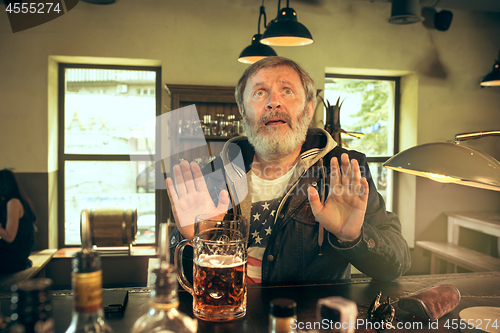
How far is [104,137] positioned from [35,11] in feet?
4.53

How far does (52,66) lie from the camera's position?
3.77 m

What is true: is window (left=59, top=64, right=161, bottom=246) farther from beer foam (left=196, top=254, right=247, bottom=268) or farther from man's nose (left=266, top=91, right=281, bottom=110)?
beer foam (left=196, top=254, right=247, bottom=268)

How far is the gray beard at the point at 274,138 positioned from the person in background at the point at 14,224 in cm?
237

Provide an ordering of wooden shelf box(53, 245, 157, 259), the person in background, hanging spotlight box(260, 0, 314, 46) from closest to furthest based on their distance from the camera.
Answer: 1. hanging spotlight box(260, 0, 314, 46)
2. the person in background
3. wooden shelf box(53, 245, 157, 259)

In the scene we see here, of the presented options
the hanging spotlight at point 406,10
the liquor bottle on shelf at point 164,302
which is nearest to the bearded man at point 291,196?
the liquor bottle on shelf at point 164,302

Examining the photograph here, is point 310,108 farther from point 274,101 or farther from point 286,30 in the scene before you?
point 286,30

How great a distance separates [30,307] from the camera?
0.41 m

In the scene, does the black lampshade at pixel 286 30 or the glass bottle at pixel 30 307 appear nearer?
the glass bottle at pixel 30 307

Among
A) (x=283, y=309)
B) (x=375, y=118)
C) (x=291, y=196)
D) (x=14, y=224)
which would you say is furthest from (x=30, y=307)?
(x=375, y=118)

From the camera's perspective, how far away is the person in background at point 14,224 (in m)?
2.93

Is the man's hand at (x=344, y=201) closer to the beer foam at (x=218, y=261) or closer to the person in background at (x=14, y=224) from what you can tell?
the beer foam at (x=218, y=261)

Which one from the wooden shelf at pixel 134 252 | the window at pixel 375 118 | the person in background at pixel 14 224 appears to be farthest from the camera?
the window at pixel 375 118

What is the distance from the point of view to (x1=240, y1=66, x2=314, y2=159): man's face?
1.66 metres

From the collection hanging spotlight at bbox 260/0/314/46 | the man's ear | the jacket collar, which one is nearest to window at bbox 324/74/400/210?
hanging spotlight at bbox 260/0/314/46
